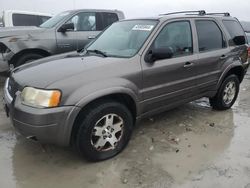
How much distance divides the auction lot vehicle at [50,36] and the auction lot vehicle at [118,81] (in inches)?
104

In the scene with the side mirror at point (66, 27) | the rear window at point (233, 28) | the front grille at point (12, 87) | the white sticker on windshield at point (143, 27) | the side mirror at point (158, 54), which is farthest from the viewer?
the side mirror at point (66, 27)

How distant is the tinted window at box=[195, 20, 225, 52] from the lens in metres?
4.93

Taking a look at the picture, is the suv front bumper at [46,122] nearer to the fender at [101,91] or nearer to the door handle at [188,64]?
the fender at [101,91]

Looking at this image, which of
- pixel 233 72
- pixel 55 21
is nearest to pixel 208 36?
pixel 233 72

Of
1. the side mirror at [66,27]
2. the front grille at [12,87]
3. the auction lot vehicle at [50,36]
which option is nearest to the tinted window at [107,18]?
the auction lot vehicle at [50,36]

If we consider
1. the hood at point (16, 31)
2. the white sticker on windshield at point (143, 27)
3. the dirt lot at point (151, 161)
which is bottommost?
the dirt lot at point (151, 161)

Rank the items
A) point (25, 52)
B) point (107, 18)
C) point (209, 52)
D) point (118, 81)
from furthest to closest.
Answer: point (107, 18) < point (25, 52) < point (209, 52) < point (118, 81)

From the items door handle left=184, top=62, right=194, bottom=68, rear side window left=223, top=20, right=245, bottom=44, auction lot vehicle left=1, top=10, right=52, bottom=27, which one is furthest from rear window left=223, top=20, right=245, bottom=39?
auction lot vehicle left=1, top=10, right=52, bottom=27

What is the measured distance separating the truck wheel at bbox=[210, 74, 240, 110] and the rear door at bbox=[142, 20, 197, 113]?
0.89m

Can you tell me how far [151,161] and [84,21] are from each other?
5033 millimetres

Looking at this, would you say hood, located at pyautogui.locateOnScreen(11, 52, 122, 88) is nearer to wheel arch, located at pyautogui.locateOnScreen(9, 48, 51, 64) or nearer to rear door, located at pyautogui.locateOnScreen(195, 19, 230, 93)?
rear door, located at pyautogui.locateOnScreen(195, 19, 230, 93)

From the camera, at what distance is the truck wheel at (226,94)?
18.3 feet

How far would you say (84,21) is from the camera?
309 inches

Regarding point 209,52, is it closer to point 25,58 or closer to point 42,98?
point 42,98
